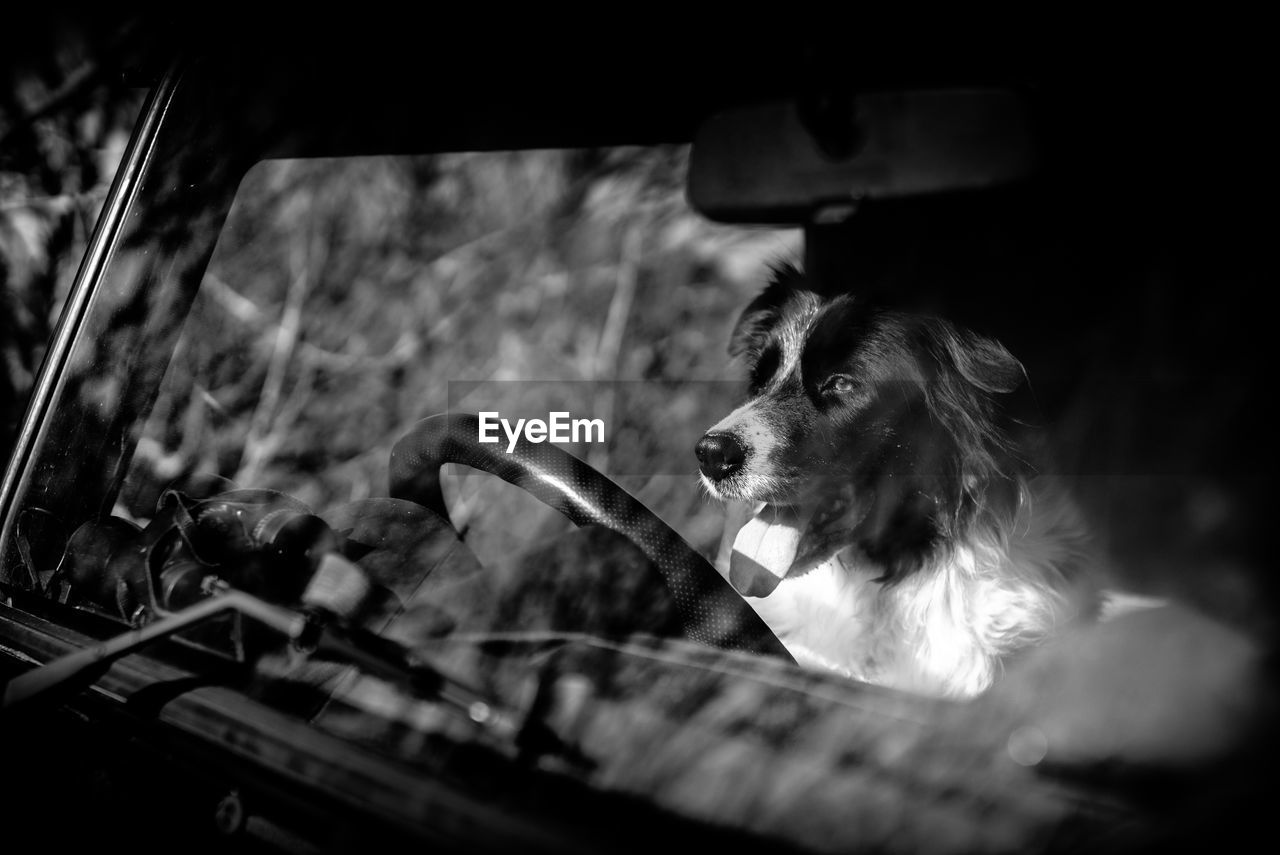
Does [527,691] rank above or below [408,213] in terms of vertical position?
below

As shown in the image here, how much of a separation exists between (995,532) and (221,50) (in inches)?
79.2

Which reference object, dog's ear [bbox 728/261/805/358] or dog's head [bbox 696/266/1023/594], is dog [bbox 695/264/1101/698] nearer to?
dog's head [bbox 696/266/1023/594]

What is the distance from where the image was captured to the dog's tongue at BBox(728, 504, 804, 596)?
234 cm

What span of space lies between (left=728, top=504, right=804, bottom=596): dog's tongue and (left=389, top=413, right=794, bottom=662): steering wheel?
730 millimetres

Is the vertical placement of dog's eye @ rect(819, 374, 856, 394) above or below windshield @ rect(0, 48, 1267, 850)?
above

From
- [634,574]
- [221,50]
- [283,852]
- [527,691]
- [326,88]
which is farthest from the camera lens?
[326,88]

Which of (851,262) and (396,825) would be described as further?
(851,262)

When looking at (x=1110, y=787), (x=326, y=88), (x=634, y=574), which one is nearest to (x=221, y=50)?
(x=326, y=88)

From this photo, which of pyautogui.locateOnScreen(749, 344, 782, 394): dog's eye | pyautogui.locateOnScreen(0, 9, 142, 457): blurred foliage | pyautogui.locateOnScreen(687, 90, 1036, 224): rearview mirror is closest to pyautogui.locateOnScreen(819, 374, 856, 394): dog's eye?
pyautogui.locateOnScreen(749, 344, 782, 394): dog's eye

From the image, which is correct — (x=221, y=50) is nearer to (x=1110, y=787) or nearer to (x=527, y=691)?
(x=527, y=691)

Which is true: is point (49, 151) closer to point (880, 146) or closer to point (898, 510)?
point (880, 146)

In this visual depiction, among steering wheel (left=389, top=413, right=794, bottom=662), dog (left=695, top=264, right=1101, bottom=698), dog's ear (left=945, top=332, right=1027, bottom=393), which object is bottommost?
steering wheel (left=389, top=413, right=794, bottom=662)

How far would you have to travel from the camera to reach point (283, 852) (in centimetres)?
97

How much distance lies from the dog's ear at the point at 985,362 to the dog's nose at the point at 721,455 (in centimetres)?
58
